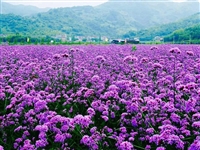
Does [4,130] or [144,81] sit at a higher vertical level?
[144,81]

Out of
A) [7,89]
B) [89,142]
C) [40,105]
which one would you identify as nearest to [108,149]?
[89,142]

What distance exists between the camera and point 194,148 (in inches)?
119

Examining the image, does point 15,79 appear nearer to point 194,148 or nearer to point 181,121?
point 181,121

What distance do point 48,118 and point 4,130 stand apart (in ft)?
4.20

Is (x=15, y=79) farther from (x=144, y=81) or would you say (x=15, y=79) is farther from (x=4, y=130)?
(x=144, y=81)

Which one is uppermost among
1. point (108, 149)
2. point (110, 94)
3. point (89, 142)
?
point (110, 94)

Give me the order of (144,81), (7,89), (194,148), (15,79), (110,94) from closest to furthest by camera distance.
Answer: (194,148)
(110,94)
(7,89)
(144,81)
(15,79)


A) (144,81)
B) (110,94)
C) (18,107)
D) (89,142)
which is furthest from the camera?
(144,81)

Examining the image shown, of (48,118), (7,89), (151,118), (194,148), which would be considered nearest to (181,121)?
(151,118)

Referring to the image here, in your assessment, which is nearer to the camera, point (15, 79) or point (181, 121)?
point (181, 121)

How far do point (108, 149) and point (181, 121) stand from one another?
41.7 inches

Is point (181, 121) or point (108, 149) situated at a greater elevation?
point (181, 121)

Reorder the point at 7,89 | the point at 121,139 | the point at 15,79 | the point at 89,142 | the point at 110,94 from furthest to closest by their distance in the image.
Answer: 1. the point at 15,79
2. the point at 7,89
3. the point at 110,94
4. the point at 121,139
5. the point at 89,142

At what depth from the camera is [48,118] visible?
4.11 m
